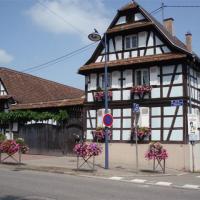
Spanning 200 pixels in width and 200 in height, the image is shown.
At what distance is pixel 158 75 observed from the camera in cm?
2336

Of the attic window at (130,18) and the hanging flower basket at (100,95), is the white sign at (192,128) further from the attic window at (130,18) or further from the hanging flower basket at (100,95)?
the attic window at (130,18)

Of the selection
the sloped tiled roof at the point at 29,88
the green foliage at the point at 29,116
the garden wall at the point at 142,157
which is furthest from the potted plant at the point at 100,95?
the sloped tiled roof at the point at 29,88

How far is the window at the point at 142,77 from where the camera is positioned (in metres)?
24.0

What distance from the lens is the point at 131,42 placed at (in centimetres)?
2494

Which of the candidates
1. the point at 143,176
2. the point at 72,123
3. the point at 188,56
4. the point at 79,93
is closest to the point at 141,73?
the point at 188,56

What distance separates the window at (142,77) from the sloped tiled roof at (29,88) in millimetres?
11864

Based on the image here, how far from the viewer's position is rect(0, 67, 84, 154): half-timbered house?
1077 inches

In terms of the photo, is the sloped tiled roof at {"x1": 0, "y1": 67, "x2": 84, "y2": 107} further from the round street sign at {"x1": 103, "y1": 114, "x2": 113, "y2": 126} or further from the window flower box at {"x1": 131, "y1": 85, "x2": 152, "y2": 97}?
the round street sign at {"x1": 103, "y1": 114, "x2": 113, "y2": 126}

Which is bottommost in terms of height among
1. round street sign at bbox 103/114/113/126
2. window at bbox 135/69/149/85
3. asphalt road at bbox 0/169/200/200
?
asphalt road at bbox 0/169/200/200

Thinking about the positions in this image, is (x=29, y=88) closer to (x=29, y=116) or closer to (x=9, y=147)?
(x=29, y=116)

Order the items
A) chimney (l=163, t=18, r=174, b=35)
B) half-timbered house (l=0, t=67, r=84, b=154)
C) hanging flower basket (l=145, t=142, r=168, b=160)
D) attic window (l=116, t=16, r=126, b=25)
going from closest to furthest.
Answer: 1. hanging flower basket (l=145, t=142, r=168, b=160)
2. attic window (l=116, t=16, r=126, b=25)
3. half-timbered house (l=0, t=67, r=84, b=154)
4. chimney (l=163, t=18, r=174, b=35)

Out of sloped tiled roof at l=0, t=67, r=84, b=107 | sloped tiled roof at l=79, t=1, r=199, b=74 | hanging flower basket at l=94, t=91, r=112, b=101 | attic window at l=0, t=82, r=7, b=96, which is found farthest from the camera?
Result: sloped tiled roof at l=0, t=67, r=84, b=107

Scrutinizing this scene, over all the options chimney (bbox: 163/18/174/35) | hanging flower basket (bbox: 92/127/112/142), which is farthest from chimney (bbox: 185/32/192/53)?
hanging flower basket (bbox: 92/127/112/142)

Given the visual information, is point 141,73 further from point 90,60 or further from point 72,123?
point 72,123
